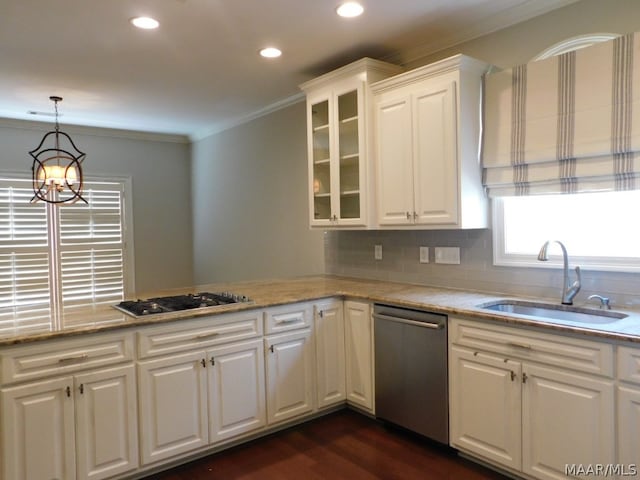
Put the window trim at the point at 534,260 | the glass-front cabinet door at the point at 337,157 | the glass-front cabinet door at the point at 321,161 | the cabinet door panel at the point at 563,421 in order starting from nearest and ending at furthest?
the cabinet door panel at the point at 563,421 → the window trim at the point at 534,260 → the glass-front cabinet door at the point at 337,157 → the glass-front cabinet door at the point at 321,161

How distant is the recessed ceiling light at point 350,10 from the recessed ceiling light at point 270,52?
2.26 ft

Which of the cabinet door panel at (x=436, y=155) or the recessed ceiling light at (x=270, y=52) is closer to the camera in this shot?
the cabinet door panel at (x=436, y=155)

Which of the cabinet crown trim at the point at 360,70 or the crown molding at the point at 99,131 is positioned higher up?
the crown molding at the point at 99,131

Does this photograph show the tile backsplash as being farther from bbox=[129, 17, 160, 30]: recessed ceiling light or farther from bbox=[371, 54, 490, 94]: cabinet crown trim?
bbox=[129, 17, 160, 30]: recessed ceiling light

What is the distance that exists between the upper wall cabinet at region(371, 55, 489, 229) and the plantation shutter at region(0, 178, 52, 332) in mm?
4258

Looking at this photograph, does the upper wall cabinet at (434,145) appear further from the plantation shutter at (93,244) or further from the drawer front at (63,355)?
the plantation shutter at (93,244)

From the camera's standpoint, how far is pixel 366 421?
125 inches

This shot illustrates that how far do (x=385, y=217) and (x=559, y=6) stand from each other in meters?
1.59

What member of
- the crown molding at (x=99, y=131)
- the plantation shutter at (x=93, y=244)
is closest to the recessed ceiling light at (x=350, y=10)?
the crown molding at (x=99, y=131)

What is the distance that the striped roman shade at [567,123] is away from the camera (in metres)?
2.32

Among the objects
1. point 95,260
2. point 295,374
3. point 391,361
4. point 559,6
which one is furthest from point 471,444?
point 95,260

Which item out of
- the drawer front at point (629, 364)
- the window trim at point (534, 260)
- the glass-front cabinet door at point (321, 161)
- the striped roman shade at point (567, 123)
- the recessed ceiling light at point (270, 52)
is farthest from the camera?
the glass-front cabinet door at point (321, 161)

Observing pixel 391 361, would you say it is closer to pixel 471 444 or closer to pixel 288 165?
pixel 471 444
